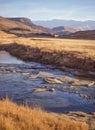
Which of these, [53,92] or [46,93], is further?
[53,92]

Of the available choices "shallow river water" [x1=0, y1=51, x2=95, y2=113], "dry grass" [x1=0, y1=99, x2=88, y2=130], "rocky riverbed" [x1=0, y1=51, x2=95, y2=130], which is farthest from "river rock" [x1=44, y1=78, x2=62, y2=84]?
"dry grass" [x1=0, y1=99, x2=88, y2=130]

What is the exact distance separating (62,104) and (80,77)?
10352 mm

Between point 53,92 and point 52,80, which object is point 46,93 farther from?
point 52,80

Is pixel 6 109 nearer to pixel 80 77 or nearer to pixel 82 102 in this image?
pixel 82 102

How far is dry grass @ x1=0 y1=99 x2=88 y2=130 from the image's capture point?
9.99 m

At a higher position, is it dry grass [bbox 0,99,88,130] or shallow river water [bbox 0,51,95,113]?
dry grass [bbox 0,99,88,130]

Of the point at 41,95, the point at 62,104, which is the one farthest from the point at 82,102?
the point at 41,95

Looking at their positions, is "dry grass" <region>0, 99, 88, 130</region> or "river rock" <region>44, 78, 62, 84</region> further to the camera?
"river rock" <region>44, 78, 62, 84</region>

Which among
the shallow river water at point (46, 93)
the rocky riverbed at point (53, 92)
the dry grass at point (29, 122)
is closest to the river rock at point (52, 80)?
the rocky riverbed at point (53, 92)

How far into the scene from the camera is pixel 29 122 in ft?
33.9

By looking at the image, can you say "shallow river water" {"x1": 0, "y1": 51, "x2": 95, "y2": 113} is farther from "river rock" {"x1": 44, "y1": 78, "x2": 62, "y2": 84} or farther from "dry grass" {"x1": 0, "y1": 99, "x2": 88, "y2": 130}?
"dry grass" {"x1": 0, "y1": 99, "x2": 88, "y2": 130}

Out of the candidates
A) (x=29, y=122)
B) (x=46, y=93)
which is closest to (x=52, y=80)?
(x=46, y=93)

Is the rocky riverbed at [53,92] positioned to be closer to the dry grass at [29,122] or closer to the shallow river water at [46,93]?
the shallow river water at [46,93]

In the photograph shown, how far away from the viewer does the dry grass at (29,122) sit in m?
9.99
